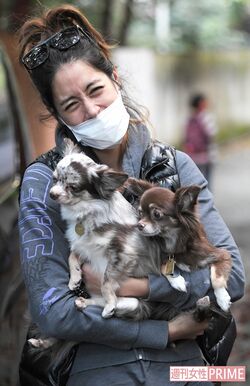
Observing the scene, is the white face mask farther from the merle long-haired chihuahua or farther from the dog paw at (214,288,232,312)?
the dog paw at (214,288,232,312)

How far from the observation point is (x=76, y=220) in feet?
8.32

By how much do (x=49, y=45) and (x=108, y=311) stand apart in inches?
40.0

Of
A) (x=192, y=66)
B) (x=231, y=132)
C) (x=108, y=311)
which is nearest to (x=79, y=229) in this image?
(x=108, y=311)

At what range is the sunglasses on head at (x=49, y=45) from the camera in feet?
8.77

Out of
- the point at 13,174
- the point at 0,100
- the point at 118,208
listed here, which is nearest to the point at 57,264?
the point at 118,208

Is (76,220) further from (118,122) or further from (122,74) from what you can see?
(122,74)

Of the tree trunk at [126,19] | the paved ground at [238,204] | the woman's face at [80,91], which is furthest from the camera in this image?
the tree trunk at [126,19]

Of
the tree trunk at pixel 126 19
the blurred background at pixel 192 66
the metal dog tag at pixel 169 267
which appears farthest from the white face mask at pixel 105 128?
the tree trunk at pixel 126 19

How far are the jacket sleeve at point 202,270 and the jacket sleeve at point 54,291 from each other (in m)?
0.12

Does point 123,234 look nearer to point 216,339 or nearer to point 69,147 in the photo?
point 69,147

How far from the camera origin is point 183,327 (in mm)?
2531

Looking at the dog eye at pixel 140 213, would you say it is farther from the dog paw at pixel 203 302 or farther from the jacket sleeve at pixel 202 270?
the dog paw at pixel 203 302

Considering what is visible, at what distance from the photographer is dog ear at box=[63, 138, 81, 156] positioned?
2666mm

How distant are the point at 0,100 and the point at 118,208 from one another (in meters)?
2.89
